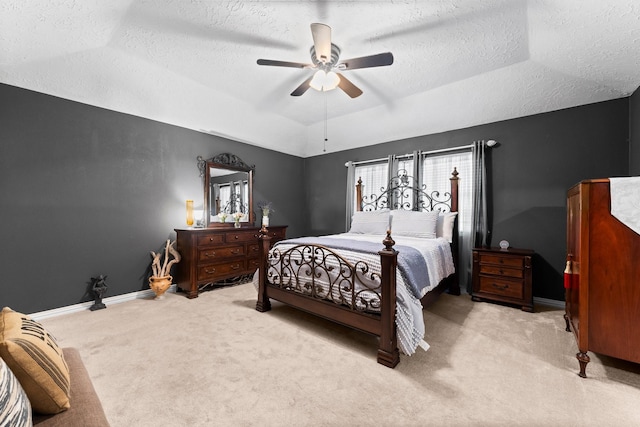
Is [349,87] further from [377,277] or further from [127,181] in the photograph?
[127,181]

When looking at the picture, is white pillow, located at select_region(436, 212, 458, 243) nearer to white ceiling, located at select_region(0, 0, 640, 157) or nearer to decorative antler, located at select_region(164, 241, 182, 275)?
white ceiling, located at select_region(0, 0, 640, 157)

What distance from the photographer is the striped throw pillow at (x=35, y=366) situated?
0.88 meters

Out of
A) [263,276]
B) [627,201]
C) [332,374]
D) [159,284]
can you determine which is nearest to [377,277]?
[332,374]

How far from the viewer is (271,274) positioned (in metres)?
3.24

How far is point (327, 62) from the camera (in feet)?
8.57

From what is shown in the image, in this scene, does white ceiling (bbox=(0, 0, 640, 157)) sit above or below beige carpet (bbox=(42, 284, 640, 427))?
above

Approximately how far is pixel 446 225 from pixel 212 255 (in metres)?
3.69

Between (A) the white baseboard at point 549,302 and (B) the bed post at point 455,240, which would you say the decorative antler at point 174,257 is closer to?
(B) the bed post at point 455,240

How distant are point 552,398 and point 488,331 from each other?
999 millimetres

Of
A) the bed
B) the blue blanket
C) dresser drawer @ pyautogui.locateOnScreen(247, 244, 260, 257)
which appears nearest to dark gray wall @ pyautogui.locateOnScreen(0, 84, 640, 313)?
the bed

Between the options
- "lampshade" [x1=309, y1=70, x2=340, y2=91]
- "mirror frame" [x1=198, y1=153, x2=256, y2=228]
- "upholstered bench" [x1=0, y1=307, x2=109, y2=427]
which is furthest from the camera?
"mirror frame" [x1=198, y1=153, x2=256, y2=228]

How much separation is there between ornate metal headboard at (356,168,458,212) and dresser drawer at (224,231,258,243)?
7.17 ft

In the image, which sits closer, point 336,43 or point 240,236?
point 336,43

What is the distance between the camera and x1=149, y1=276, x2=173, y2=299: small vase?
3719 millimetres
